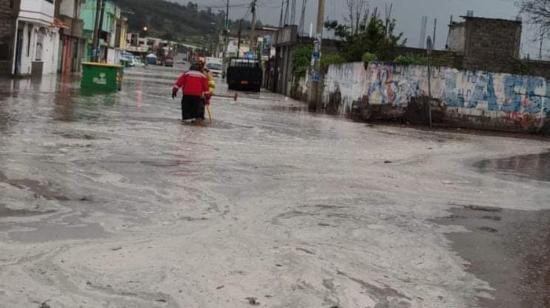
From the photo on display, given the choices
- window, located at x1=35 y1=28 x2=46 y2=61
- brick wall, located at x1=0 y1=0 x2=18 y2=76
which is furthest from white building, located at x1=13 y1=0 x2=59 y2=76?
brick wall, located at x1=0 y1=0 x2=18 y2=76

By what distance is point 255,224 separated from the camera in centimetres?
737

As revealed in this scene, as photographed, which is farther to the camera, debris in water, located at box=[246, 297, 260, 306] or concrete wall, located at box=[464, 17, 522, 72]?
concrete wall, located at box=[464, 17, 522, 72]

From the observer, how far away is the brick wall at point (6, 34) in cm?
3612

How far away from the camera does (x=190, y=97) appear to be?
59.3ft

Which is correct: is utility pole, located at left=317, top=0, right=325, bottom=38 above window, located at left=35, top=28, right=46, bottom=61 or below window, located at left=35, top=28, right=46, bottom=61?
above

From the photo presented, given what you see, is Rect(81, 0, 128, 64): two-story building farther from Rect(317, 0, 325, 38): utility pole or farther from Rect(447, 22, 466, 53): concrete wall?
Rect(317, 0, 325, 38): utility pole

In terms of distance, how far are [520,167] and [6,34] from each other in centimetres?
2855

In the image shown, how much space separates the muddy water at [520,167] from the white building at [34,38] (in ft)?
93.7

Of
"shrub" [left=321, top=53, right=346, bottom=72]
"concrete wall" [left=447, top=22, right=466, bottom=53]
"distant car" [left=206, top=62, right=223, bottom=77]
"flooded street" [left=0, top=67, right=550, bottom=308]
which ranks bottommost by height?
"flooded street" [left=0, top=67, right=550, bottom=308]

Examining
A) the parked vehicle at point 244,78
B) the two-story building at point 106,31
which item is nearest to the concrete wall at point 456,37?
the parked vehicle at point 244,78

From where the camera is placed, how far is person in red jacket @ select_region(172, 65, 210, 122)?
59.1ft

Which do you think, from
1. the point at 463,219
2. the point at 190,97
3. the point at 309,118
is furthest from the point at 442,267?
the point at 309,118

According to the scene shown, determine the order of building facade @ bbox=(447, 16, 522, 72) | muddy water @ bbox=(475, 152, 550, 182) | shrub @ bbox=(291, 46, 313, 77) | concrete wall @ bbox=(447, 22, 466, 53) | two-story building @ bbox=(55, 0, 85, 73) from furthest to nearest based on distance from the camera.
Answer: two-story building @ bbox=(55, 0, 85, 73) < shrub @ bbox=(291, 46, 313, 77) < concrete wall @ bbox=(447, 22, 466, 53) < building facade @ bbox=(447, 16, 522, 72) < muddy water @ bbox=(475, 152, 550, 182)

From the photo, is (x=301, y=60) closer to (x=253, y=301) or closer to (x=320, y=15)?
(x=320, y=15)
